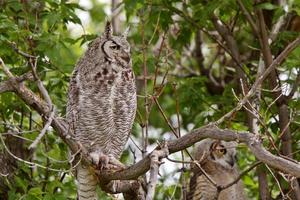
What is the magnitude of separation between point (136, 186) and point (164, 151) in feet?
3.00

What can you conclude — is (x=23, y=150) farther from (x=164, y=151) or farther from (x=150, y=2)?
(x=164, y=151)

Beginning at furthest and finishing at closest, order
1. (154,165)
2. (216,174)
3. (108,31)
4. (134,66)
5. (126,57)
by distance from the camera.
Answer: (216,174)
(134,66)
(126,57)
(108,31)
(154,165)

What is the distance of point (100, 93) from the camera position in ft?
16.6

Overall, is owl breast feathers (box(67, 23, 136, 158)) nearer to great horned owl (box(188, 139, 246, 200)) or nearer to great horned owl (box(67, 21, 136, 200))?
great horned owl (box(67, 21, 136, 200))

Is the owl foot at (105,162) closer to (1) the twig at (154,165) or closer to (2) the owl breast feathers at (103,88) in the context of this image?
(2) the owl breast feathers at (103,88)

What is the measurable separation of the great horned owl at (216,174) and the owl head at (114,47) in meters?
0.99

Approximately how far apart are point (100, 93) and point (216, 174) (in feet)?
4.04

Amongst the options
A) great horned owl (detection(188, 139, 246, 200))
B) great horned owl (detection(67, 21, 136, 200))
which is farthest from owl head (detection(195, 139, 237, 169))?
great horned owl (detection(67, 21, 136, 200))

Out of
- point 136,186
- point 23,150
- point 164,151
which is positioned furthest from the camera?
point 23,150

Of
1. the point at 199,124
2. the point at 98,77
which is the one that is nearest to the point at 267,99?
the point at 199,124

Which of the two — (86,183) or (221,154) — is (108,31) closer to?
(86,183)

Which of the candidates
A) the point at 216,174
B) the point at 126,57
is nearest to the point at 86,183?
the point at 126,57

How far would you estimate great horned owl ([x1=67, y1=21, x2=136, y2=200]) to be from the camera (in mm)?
5016

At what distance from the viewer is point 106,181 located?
4.76 m
